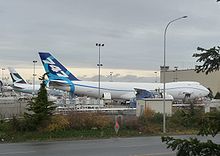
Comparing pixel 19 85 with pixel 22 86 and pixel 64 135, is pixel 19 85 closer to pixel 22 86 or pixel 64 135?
pixel 22 86

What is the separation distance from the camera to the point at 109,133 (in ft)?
91.1

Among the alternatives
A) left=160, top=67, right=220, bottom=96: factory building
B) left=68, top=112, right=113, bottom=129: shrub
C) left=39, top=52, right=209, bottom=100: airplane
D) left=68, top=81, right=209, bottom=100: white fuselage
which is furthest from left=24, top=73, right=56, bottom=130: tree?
left=160, top=67, right=220, bottom=96: factory building

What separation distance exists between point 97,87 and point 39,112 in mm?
37980

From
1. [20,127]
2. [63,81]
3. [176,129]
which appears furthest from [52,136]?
[63,81]

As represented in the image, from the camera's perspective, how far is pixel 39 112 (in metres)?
27.4

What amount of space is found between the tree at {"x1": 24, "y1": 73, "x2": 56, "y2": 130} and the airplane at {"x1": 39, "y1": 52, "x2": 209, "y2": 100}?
31.8 m

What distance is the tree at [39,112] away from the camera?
2699 centimetres

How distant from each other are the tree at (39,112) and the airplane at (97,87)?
3181cm

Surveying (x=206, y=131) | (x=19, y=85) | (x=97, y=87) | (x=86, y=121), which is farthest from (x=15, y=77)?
(x=206, y=131)

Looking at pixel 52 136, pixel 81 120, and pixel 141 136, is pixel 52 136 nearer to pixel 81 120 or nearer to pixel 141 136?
pixel 81 120

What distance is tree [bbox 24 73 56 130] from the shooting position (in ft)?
88.6

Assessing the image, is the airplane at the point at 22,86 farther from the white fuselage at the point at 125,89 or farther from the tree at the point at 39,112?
the tree at the point at 39,112

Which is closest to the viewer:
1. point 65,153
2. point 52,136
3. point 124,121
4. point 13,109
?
point 65,153

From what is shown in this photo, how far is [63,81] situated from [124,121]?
104 ft
